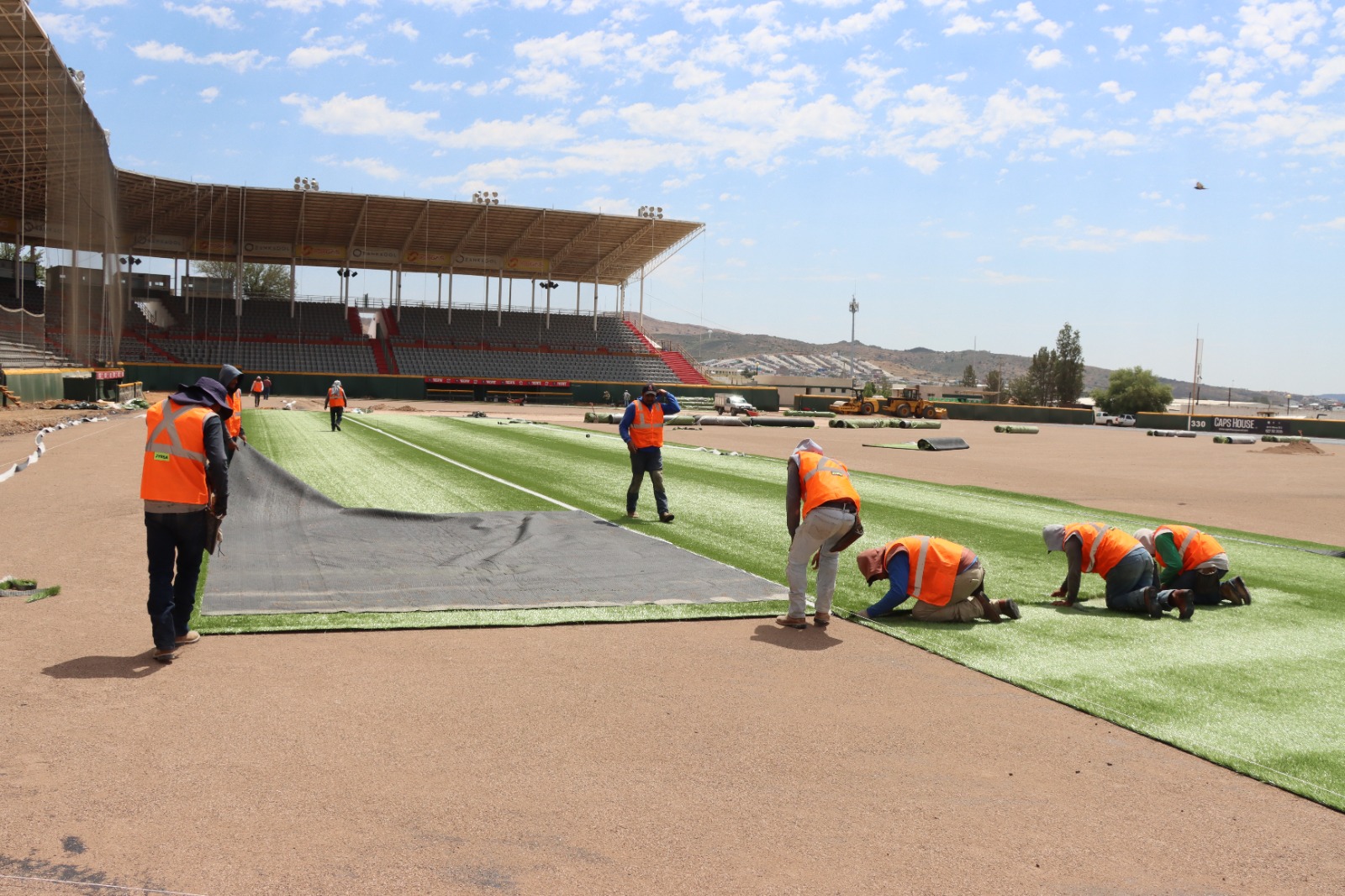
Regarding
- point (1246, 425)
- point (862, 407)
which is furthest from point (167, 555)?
point (1246, 425)

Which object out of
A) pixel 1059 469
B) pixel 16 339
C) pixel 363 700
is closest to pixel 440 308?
pixel 16 339

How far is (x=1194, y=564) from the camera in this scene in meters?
8.93

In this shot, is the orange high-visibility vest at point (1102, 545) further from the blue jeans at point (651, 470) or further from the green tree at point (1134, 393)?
the green tree at point (1134, 393)

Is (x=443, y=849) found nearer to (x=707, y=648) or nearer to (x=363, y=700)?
(x=363, y=700)

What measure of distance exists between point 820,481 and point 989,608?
1928mm

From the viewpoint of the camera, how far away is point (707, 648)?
7.31 metres

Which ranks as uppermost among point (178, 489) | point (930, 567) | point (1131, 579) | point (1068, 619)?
point (178, 489)

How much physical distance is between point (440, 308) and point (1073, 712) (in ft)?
253

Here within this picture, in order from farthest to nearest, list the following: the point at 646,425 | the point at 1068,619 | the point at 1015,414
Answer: the point at 1015,414 < the point at 646,425 < the point at 1068,619

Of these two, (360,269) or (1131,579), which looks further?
(360,269)

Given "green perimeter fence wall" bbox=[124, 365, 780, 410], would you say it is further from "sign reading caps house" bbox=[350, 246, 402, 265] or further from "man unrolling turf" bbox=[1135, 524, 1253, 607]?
"man unrolling turf" bbox=[1135, 524, 1253, 607]

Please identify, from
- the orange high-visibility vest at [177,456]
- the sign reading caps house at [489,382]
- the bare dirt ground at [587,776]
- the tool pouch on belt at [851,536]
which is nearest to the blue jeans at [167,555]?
the orange high-visibility vest at [177,456]

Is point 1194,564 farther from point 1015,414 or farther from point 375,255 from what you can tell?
point 375,255

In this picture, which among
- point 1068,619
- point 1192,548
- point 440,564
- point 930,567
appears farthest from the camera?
point 440,564
